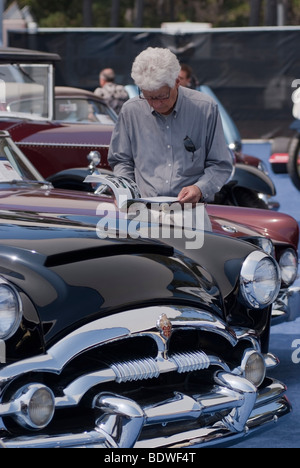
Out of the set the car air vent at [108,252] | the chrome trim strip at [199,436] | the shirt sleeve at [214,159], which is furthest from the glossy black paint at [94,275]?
the shirt sleeve at [214,159]

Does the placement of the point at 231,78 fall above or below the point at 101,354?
below

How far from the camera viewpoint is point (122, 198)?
442cm

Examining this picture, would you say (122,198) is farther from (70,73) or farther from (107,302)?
(70,73)

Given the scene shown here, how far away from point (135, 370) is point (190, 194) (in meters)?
1.57

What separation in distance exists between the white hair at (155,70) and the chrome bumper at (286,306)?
1.26 m

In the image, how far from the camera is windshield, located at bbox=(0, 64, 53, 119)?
26.6 ft

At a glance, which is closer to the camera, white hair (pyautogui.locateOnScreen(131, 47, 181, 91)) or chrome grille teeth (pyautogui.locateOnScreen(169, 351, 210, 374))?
chrome grille teeth (pyautogui.locateOnScreen(169, 351, 210, 374))

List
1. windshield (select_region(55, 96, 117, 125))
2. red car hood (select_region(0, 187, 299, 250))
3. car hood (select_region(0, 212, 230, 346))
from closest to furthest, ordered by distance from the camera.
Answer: car hood (select_region(0, 212, 230, 346))
red car hood (select_region(0, 187, 299, 250))
windshield (select_region(55, 96, 117, 125))

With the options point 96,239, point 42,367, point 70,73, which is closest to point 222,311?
point 96,239

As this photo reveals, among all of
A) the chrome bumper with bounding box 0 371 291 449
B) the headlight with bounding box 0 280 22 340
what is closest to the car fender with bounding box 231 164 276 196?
the chrome bumper with bounding box 0 371 291 449

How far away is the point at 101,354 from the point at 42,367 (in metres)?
0.33

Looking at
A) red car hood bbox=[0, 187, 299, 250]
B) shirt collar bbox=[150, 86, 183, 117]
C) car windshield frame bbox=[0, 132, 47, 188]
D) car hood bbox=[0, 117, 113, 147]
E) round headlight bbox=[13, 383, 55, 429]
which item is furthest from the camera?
car hood bbox=[0, 117, 113, 147]

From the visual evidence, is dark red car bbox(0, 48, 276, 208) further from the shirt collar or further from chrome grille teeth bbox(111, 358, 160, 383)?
chrome grille teeth bbox(111, 358, 160, 383)

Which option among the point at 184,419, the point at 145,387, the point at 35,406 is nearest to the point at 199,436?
the point at 184,419
